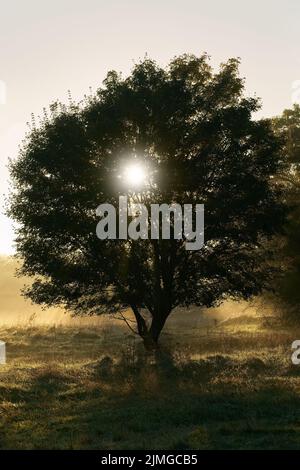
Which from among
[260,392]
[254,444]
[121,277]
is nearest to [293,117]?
[121,277]

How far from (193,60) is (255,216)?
9463 mm

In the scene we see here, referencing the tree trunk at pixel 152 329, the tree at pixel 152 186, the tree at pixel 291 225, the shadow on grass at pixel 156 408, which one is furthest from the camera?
the tree at pixel 291 225

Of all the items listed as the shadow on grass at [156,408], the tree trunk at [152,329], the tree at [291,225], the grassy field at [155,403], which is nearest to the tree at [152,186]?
the tree trunk at [152,329]

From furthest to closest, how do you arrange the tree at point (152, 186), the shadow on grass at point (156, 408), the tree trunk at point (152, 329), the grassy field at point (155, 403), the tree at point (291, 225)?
1. the tree at point (291, 225)
2. the tree trunk at point (152, 329)
3. the tree at point (152, 186)
4. the grassy field at point (155, 403)
5. the shadow on grass at point (156, 408)

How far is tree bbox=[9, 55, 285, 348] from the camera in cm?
3256

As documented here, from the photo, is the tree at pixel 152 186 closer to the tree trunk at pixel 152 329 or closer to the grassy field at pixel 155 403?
the tree trunk at pixel 152 329

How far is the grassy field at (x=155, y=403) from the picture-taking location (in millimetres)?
15266

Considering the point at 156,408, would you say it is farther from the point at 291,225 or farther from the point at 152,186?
the point at 291,225

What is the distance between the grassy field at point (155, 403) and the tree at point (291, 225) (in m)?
11.9

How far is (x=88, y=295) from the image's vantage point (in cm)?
3459

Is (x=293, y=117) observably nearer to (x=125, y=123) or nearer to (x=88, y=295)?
(x=125, y=123)

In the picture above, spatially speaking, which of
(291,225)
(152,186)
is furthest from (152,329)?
(291,225)

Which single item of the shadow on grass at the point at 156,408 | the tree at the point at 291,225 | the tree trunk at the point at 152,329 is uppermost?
the tree at the point at 291,225

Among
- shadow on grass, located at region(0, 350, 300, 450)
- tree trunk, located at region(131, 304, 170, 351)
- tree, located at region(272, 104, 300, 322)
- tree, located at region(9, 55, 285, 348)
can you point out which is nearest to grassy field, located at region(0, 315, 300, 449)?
shadow on grass, located at region(0, 350, 300, 450)
